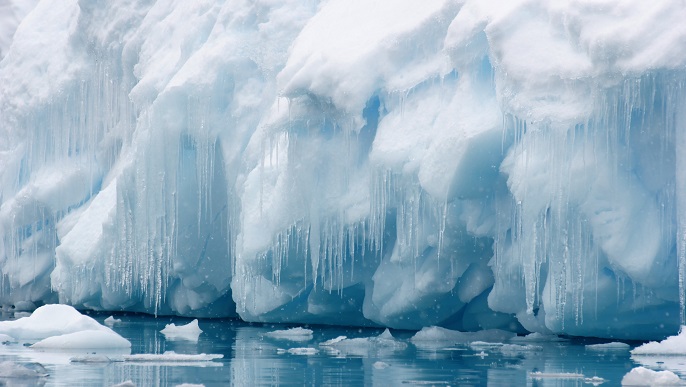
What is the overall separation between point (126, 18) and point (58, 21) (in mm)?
3744

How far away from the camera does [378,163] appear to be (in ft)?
43.1

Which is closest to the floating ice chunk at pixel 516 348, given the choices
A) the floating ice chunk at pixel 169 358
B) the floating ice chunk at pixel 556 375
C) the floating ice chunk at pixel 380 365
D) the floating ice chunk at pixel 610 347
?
the floating ice chunk at pixel 610 347

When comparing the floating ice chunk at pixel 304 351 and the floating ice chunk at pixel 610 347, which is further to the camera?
the floating ice chunk at pixel 610 347

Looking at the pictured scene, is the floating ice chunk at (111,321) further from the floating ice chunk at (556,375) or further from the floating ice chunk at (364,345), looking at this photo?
the floating ice chunk at (556,375)

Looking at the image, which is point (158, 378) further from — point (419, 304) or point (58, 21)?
point (58, 21)

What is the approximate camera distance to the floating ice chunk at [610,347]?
11914 millimetres

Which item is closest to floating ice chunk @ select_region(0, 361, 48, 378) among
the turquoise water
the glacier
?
the turquoise water

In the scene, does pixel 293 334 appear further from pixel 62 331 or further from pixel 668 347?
pixel 668 347

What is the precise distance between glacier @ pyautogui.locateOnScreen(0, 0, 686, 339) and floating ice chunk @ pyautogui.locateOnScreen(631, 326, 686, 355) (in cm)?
45

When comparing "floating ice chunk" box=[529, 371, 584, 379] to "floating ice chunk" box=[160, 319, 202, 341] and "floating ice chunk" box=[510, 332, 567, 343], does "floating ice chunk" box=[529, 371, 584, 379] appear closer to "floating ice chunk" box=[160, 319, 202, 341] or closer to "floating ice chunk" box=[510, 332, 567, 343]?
"floating ice chunk" box=[510, 332, 567, 343]

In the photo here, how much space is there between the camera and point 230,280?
57.9 feet

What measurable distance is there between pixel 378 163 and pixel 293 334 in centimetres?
274

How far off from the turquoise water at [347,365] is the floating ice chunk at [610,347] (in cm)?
10

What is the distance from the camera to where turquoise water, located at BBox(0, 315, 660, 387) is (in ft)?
29.2
